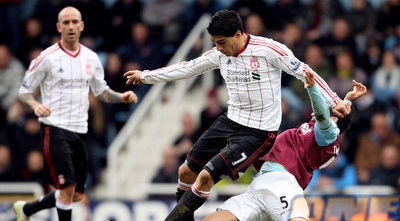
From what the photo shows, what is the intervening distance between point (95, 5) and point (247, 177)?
136 inches

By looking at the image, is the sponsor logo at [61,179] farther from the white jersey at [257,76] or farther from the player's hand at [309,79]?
the player's hand at [309,79]

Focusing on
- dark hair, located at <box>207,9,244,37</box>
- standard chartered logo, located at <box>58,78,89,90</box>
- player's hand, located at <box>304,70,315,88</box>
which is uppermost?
dark hair, located at <box>207,9,244,37</box>

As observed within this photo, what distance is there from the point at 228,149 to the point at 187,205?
0.59 meters

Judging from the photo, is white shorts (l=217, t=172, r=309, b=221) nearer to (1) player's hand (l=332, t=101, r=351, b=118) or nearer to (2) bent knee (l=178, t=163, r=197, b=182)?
(2) bent knee (l=178, t=163, r=197, b=182)

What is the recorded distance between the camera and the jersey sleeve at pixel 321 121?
800cm

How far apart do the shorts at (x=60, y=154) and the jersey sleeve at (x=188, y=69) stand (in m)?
1.11

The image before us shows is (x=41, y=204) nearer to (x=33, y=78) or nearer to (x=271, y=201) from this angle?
(x=33, y=78)

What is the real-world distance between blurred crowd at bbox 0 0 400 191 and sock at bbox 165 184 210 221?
4.81 metres

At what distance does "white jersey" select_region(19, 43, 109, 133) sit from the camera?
928 cm

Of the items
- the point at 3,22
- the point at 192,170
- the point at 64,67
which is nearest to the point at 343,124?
the point at 192,170

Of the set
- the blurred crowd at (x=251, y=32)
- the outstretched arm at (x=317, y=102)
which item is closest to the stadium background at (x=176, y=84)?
the blurred crowd at (x=251, y=32)

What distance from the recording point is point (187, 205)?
810 centimetres

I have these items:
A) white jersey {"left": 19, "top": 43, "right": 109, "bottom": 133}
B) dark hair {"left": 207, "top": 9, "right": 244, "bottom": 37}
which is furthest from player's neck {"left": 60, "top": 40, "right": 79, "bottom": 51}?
dark hair {"left": 207, "top": 9, "right": 244, "bottom": 37}

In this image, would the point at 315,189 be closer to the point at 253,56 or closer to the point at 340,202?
the point at 340,202
